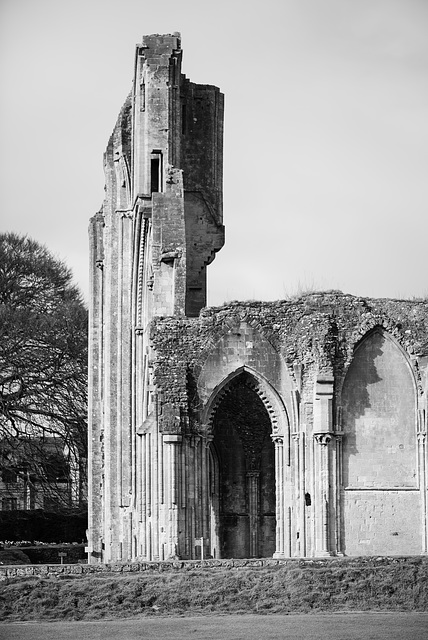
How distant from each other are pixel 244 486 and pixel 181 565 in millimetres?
11481

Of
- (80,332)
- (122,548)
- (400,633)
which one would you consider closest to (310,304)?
(122,548)

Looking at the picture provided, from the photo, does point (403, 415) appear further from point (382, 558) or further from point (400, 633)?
point (400, 633)

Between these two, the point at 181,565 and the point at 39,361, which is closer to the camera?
the point at 181,565

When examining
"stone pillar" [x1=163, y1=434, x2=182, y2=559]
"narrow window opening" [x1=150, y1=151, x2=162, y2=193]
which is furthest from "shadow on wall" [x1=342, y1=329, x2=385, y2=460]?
"narrow window opening" [x1=150, y1=151, x2=162, y2=193]

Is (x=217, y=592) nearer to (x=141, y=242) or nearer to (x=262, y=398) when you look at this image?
(x=262, y=398)

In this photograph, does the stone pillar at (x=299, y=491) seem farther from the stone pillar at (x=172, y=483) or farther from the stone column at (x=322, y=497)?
the stone pillar at (x=172, y=483)

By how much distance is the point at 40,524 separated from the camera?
182 feet

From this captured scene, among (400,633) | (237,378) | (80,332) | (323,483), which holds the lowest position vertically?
(400,633)

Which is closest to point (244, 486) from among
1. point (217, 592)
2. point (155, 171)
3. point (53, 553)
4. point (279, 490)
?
point (279, 490)

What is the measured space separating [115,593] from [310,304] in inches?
423

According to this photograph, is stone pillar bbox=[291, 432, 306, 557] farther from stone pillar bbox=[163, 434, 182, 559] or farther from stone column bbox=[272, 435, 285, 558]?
stone pillar bbox=[163, 434, 182, 559]

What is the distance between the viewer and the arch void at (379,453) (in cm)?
3919

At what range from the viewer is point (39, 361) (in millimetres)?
53156

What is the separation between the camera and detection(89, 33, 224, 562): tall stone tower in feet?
146
